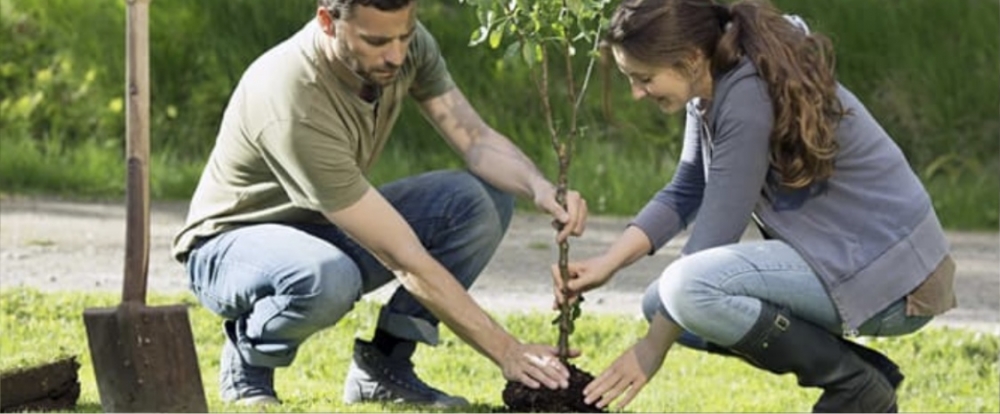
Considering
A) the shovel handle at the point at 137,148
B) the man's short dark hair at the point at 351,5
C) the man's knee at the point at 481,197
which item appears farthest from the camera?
the man's knee at the point at 481,197

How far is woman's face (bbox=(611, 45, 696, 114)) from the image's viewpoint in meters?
4.90

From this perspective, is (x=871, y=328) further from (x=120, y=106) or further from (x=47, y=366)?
(x=120, y=106)

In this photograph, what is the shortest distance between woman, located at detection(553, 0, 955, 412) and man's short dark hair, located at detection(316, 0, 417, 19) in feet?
1.52

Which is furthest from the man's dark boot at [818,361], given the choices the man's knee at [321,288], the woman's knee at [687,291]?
the man's knee at [321,288]

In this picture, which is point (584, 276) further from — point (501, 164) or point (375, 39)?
point (375, 39)

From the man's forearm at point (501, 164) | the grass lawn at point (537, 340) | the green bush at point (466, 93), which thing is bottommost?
the green bush at point (466, 93)

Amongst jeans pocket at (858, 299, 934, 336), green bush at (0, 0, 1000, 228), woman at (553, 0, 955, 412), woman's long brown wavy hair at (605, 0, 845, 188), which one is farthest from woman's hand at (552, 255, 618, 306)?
green bush at (0, 0, 1000, 228)

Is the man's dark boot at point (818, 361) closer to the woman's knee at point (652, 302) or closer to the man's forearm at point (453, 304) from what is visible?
the woman's knee at point (652, 302)

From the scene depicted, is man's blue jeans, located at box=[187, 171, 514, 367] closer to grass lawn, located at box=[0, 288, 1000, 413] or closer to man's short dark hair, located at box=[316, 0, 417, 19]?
grass lawn, located at box=[0, 288, 1000, 413]

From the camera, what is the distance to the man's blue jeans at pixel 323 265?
5207 mm

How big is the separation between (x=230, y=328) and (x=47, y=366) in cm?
52

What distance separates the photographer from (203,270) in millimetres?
5438

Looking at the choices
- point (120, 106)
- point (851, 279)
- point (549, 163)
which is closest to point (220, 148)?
point (851, 279)

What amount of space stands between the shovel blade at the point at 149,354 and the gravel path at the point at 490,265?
8.81 ft
